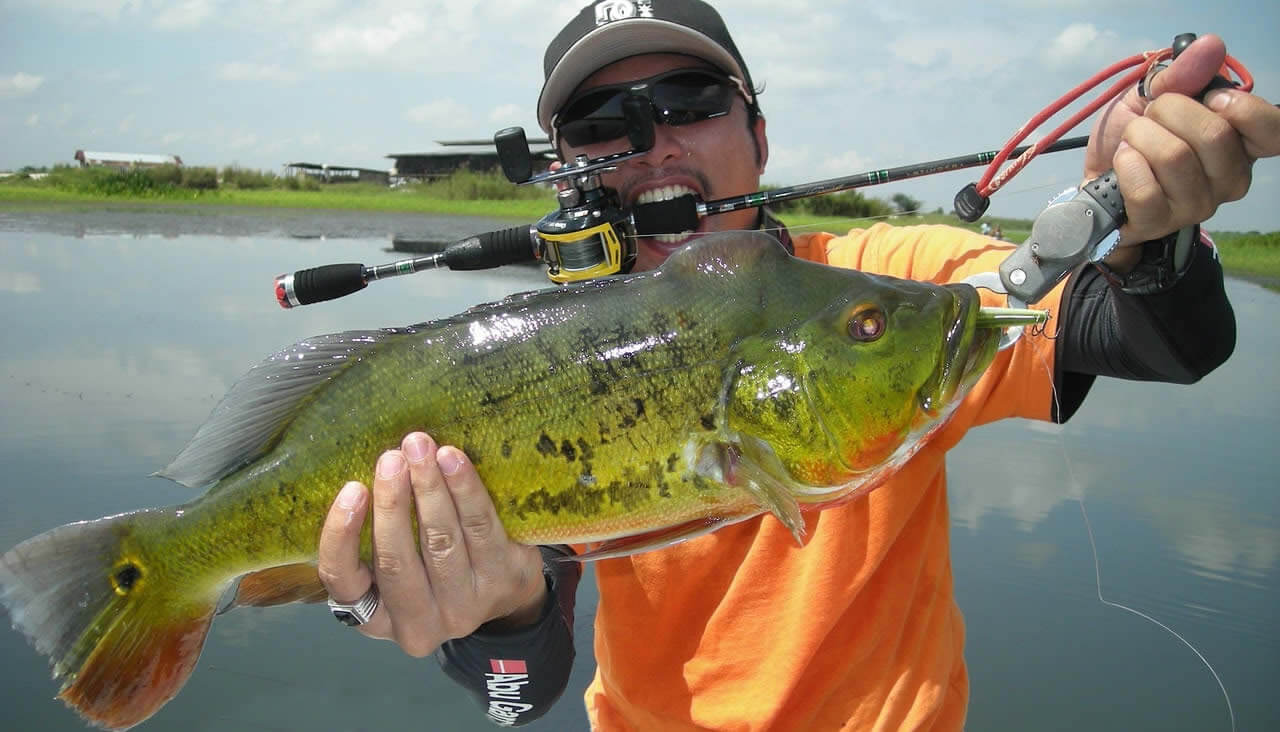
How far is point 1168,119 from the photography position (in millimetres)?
1675

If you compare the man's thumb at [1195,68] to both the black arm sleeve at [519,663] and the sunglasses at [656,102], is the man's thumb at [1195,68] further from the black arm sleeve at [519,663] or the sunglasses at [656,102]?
the black arm sleeve at [519,663]

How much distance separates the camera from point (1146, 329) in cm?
214

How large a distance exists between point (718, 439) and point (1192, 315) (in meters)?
1.34

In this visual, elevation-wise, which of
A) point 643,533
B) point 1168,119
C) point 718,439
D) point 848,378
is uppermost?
point 1168,119

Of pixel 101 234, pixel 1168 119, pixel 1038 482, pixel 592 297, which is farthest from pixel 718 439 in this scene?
pixel 101 234

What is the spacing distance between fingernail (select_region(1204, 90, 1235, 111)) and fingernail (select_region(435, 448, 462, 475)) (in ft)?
6.04

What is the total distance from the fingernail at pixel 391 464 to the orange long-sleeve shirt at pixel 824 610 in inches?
46.1

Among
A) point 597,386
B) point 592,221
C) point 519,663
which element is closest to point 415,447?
point 597,386

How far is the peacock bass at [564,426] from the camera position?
180 cm

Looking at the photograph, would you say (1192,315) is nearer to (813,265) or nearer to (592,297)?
(813,265)

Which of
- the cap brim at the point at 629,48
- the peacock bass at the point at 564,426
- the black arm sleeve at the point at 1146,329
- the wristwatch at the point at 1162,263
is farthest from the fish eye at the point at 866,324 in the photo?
the cap brim at the point at 629,48

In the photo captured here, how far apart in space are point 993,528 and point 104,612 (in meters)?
5.47

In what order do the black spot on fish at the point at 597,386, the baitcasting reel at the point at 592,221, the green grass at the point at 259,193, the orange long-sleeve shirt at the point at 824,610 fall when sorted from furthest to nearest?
1. the green grass at the point at 259,193
2. the baitcasting reel at the point at 592,221
3. the orange long-sleeve shirt at the point at 824,610
4. the black spot on fish at the point at 597,386

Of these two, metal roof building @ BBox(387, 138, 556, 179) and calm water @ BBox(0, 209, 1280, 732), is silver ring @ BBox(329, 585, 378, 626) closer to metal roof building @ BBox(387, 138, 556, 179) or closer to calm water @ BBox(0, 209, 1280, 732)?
calm water @ BBox(0, 209, 1280, 732)
